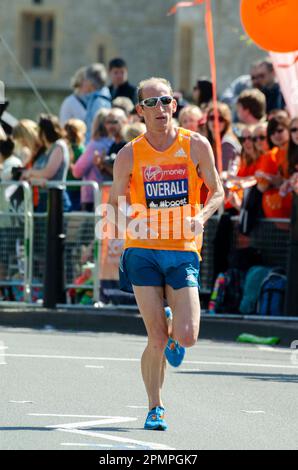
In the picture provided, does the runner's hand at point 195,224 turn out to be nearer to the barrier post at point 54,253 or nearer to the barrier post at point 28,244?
the barrier post at point 54,253

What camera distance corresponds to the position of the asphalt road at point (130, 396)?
29.9ft

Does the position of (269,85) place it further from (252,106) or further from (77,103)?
(77,103)

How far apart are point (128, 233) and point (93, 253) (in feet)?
24.4

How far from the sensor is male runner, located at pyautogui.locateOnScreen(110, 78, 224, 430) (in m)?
9.76

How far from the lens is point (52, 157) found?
17578 mm

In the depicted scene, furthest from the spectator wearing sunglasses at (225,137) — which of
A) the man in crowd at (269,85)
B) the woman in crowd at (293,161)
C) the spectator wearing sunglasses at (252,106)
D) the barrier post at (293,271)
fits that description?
the man in crowd at (269,85)

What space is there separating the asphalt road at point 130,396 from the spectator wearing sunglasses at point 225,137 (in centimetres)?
218

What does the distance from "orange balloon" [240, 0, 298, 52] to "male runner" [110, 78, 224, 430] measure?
18.7ft

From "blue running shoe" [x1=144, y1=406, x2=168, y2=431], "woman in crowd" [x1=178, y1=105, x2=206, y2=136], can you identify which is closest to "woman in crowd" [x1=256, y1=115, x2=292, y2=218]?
"woman in crowd" [x1=178, y1=105, x2=206, y2=136]

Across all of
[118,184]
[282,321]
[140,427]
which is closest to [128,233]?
[118,184]

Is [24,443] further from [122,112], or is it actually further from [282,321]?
[122,112]

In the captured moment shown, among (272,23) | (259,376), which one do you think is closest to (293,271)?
(272,23)
